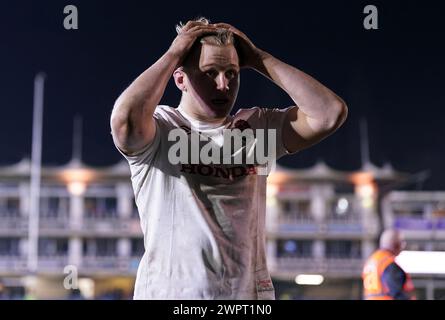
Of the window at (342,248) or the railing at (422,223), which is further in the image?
the window at (342,248)

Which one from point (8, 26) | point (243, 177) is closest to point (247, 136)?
point (243, 177)

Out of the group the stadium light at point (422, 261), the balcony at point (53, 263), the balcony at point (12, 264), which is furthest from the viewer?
the balcony at point (53, 263)

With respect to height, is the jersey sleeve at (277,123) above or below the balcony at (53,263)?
below

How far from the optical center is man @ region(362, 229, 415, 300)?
284cm

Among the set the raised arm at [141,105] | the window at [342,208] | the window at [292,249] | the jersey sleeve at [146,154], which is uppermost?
the window at [342,208]

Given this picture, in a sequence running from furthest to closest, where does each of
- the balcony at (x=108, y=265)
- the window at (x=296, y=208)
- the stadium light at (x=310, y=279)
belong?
the window at (x=296, y=208) < the stadium light at (x=310, y=279) < the balcony at (x=108, y=265)

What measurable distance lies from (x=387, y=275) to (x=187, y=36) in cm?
216

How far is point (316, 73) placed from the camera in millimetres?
8227

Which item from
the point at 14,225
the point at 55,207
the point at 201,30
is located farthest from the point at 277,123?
the point at 55,207

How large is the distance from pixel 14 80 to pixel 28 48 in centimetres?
250

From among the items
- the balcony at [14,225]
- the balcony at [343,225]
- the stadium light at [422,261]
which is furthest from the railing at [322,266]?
the stadium light at [422,261]

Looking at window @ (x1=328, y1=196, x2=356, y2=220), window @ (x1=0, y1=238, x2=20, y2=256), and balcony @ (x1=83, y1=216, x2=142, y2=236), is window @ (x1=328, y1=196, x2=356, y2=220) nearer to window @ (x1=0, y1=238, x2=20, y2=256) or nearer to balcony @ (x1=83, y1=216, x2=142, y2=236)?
balcony @ (x1=83, y1=216, x2=142, y2=236)

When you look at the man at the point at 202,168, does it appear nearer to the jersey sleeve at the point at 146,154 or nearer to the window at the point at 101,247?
the jersey sleeve at the point at 146,154

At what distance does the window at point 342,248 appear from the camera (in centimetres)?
Result: 1701
